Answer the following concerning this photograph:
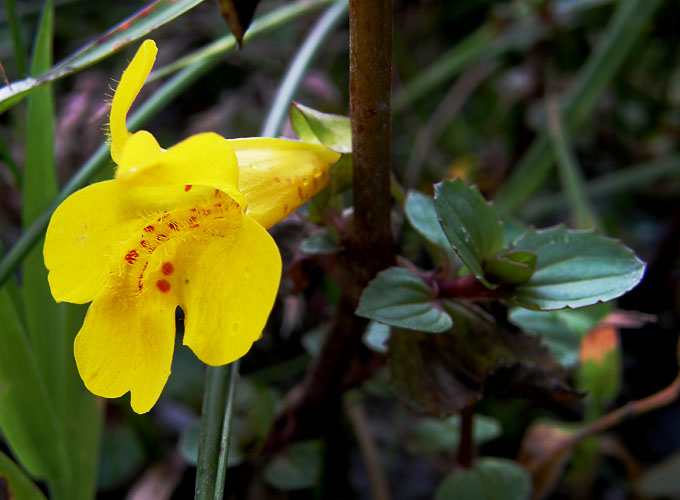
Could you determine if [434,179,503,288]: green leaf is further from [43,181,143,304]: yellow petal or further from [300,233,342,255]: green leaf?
[43,181,143,304]: yellow petal

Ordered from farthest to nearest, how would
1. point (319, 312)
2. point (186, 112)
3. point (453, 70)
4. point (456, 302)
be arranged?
point (186, 112) → point (453, 70) → point (319, 312) → point (456, 302)

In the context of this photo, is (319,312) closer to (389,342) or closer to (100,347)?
(389,342)

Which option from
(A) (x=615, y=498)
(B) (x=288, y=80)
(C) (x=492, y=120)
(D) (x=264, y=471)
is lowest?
(A) (x=615, y=498)

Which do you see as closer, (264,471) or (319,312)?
(264,471)

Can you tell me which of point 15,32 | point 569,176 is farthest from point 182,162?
point 569,176

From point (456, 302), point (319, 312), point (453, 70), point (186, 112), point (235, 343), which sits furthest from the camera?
point (186, 112)

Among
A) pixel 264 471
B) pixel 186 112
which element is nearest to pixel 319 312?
pixel 264 471

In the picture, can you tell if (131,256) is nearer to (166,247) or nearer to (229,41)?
(166,247)

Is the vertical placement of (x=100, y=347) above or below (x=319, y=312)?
above
